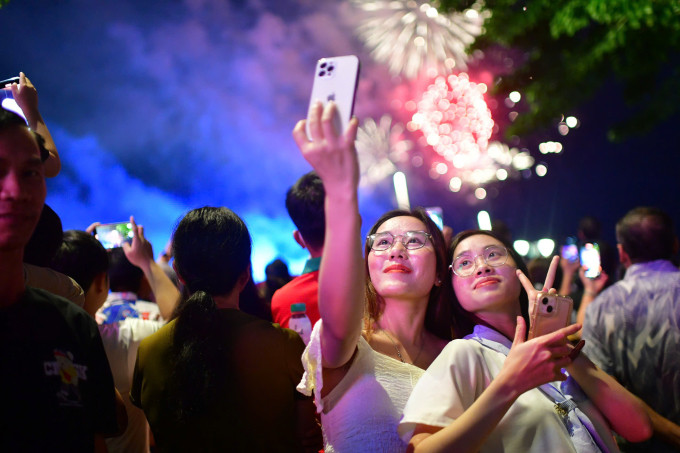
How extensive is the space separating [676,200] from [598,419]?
17.2m

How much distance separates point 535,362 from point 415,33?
11278 millimetres

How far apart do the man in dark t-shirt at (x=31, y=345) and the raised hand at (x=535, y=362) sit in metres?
1.28

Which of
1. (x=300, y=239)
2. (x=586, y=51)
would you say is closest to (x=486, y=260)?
(x=300, y=239)

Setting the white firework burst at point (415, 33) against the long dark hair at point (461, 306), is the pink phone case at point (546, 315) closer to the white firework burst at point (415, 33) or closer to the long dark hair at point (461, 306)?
the long dark hair at point (461, 306)

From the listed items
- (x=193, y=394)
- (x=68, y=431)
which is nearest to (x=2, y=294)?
(x=68, y=431)

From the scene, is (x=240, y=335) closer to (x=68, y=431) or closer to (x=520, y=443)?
(x=68, y=431)

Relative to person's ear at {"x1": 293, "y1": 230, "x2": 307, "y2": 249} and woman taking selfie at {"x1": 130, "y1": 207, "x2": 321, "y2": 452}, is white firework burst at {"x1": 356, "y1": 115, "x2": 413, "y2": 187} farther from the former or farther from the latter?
woman taking selfie at {"x1": 130, "y1": 207, "x2": 321, "y2": 452}

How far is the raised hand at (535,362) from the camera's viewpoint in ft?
5.62

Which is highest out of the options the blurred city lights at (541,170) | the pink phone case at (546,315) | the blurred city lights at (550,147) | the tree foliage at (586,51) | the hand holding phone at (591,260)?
the blurred city lights at (550,147)

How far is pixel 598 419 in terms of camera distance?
215 cm

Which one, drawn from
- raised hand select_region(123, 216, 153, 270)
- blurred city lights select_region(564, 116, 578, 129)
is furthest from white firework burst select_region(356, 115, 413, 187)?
raised hand select_region(123, 216, 153, 270)

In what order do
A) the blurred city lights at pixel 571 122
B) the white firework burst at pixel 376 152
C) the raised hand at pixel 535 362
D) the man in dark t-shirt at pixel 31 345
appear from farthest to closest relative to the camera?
the blurred city lights at pixel 571 122 < the white firework burst at pixel 376 152 < the raised hand at pixel 535 362 < the man in dark t-shirt at pixel 31 345

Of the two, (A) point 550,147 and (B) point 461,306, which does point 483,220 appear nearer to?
(B) point 461,306

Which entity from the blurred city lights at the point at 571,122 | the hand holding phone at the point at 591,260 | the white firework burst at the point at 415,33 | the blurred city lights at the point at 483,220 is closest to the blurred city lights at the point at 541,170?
the blurred city lights at the point at 571,122
